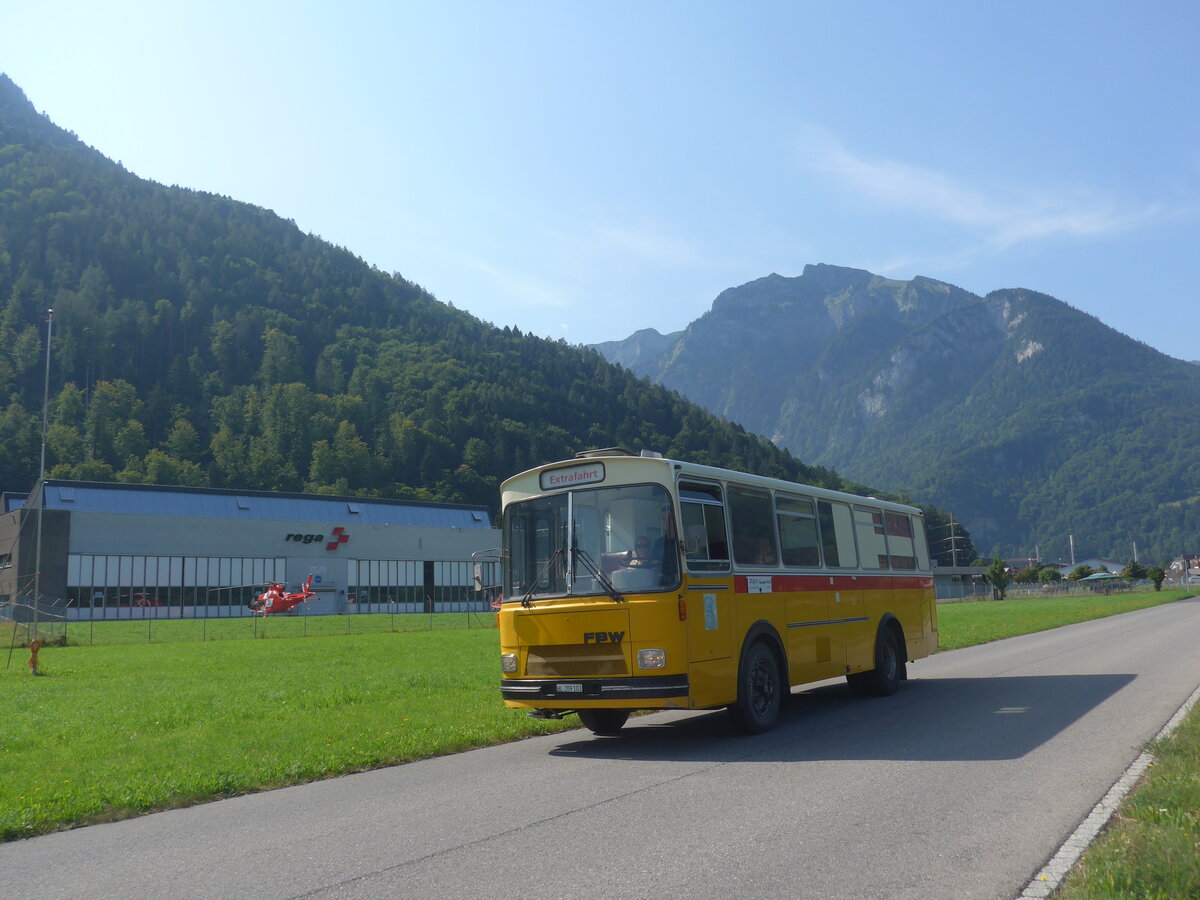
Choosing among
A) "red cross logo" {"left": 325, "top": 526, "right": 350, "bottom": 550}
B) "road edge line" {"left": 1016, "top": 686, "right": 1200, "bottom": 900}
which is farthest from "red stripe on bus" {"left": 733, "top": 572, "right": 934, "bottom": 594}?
"red cross logo" {"left": 325, "top": 526, "right": 350, "bottom": 550}

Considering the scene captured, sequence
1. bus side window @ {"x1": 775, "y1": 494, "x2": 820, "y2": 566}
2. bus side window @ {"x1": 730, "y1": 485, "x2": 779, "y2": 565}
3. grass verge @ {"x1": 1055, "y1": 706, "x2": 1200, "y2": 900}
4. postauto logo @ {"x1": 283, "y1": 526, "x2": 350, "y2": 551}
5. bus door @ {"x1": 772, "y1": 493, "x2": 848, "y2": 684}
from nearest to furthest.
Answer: grass verge @ {"x1": 1055, "y1": 706, "x2": 1200, "y2": 900} → bus side window @ {"x1": 730, "y1": 485, "x2": 779, "y2": 565} → bus door @ {"x1": 772, "y1": 493, "x2": 848, "y2": 684} → bus side window @ {"x1": 775, "y1": 494, "x2": 820, "y2": 566} → postauto logo @ {"x1": 283, "y1": 526, "x2": 350, "y2": 551}

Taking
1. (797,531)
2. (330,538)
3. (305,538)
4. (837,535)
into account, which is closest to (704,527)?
(797,531)

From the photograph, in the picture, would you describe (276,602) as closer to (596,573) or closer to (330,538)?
(330,538)

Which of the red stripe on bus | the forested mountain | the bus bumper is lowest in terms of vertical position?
the bus bumper

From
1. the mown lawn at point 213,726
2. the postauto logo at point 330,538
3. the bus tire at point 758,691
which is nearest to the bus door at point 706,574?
the bus tire at point 758,691

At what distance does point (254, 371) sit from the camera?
153 m

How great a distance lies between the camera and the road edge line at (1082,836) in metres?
5.41

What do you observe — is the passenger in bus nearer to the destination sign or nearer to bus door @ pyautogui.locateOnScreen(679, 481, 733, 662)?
bus door @ pyautogui.locateOnScreen(679, 481, 733, 662)

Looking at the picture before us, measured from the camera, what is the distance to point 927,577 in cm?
1809

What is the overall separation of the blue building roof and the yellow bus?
2545 inches

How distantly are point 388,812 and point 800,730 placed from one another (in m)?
5.47

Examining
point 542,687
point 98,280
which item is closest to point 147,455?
point 98,280

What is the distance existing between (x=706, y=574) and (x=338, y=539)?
236 feet

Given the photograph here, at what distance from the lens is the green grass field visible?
9.19 metres
